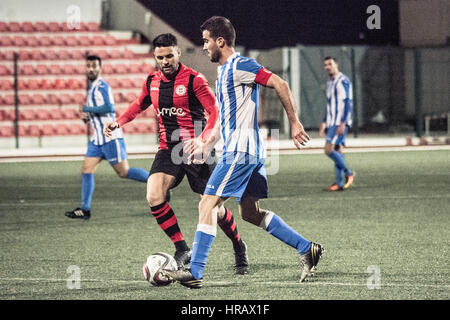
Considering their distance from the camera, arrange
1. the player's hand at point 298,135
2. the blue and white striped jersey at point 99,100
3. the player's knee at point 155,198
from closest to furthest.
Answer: the player's hand at point 298,135
the player's knee at point 155,198
the blue and white striped jersey at point 99,100

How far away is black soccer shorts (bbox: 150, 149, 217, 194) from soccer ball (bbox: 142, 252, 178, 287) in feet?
3.39

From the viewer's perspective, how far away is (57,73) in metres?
27.9

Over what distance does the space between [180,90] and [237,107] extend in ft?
3.88

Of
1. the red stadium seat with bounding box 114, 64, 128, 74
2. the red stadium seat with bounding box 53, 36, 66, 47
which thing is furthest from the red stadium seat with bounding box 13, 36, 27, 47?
the red stadium seat with bounding box 114, 64, 128, 74

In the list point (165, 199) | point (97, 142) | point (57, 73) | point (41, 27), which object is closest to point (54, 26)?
point (41, 27)

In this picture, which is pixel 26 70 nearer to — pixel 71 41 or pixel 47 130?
pixel 71 41

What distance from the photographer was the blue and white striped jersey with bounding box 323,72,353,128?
13.3m

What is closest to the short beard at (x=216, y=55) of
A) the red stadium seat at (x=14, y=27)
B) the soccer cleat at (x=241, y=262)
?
the soccer cleat at (x=241, y=262)

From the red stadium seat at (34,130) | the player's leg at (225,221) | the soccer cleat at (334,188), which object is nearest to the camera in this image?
the player's leg at (225,221)

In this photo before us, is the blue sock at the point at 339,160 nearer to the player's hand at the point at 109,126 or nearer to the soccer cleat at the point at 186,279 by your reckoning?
the player's hand at the point at 109,126

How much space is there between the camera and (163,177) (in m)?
6.93

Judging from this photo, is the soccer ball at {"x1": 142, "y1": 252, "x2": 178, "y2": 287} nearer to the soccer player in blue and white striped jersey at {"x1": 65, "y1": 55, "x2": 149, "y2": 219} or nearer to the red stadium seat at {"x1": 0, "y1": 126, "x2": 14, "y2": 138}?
the soccer player in blue and white striped jersey at {"x1": 65, "y1": 55, "x2": 149, "y2": 219}

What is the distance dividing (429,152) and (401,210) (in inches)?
→ 417

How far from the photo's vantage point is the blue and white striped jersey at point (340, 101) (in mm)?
13344
